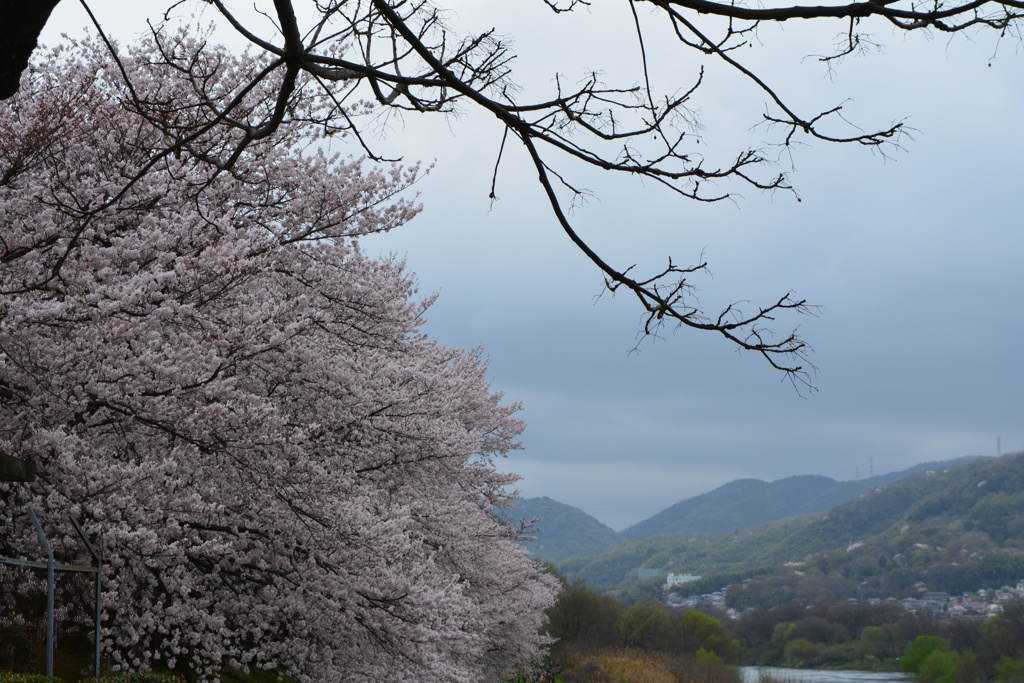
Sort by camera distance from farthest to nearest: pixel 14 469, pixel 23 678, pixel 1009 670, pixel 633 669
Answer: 1. pixel 1009 670
2. pixel 633 669
3. pixel 23 678
4. pixel 14 469

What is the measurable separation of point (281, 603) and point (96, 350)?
13.6 feet

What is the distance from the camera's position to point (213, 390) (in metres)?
8.95

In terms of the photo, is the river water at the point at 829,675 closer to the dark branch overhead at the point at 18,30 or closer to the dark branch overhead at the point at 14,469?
the dark branch overhead at the point at 14,469

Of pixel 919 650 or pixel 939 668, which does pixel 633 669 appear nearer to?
pixel 939 668

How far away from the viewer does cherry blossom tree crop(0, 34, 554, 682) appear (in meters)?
8.45

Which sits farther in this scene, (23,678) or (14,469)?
(23,678)

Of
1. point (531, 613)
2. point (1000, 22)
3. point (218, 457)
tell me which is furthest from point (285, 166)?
point (531, 613)

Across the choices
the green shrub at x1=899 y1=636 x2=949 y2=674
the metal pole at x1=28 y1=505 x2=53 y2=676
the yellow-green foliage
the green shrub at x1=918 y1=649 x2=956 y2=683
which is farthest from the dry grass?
the green shrub at x1=899 y1=636 x2=949 y2=674

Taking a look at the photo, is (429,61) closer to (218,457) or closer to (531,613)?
(218,457)

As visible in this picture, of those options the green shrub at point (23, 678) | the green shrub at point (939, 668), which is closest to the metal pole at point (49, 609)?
the green shrub at point (23, 678)

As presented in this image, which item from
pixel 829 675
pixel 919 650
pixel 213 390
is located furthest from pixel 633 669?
pixel 919 650

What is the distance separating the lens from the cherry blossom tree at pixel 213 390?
8453 millimetres

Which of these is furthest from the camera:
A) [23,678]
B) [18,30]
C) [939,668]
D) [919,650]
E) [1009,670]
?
[919,650]

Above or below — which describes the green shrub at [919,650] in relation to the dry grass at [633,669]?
below
